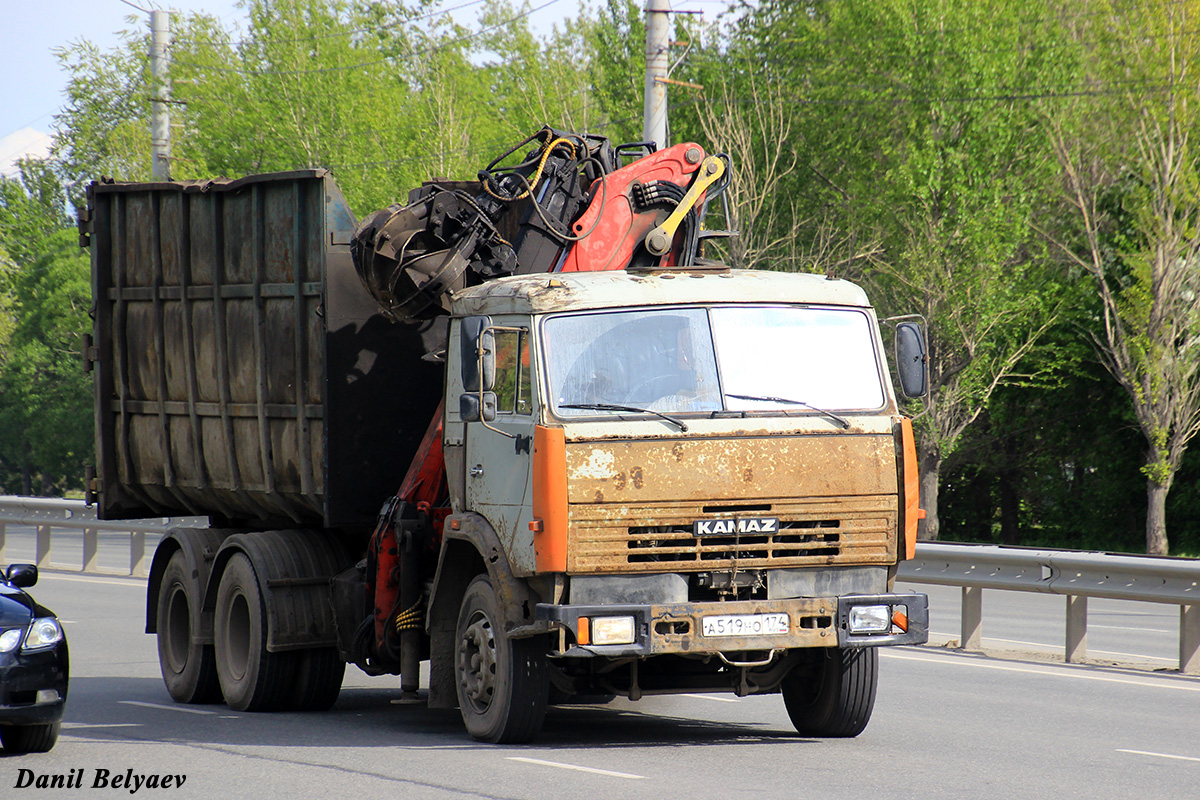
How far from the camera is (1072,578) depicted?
12500 mm

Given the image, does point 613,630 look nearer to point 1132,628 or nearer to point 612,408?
point 612,408

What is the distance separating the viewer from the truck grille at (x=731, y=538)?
770 cm

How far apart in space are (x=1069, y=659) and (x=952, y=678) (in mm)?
1480

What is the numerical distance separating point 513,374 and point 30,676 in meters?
3.02

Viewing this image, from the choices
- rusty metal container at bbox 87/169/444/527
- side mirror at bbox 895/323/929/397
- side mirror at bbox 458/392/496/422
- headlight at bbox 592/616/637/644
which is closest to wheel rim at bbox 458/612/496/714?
headlight at bbox 592/616/637/644

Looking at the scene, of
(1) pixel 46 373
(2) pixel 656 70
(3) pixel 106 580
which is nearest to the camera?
(2) pixel 656 70

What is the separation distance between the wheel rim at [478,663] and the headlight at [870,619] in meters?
1.92

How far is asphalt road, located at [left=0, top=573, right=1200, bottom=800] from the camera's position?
7.30 meters

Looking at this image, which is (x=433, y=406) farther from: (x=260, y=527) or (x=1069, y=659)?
(x=1069, y=659)

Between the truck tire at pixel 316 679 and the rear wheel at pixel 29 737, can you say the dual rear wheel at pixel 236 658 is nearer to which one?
the truck tire at pixel 316 679

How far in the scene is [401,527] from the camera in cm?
927

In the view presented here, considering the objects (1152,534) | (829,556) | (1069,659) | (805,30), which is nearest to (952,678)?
(1069,659)

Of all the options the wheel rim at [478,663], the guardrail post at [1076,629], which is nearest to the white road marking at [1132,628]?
the guardrail post at [1076,629]

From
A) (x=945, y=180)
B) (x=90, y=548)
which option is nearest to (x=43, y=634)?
(x=90, y=548)
